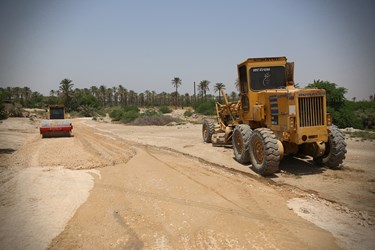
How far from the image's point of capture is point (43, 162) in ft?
30.4

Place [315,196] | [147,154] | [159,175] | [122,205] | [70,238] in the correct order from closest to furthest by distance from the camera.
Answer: [70,238]
[122,205]
[315,196]
[159,175]
[147,154]

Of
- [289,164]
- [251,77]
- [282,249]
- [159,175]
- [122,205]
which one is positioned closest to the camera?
[282,249]

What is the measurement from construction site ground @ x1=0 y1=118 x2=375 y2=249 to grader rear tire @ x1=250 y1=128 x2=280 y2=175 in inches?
Result: 12.2

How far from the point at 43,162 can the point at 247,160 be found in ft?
22.2

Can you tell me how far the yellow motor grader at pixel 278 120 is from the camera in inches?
296

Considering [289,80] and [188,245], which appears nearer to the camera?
[188,245]

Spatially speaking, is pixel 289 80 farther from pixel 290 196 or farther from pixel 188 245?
pixel 188 245

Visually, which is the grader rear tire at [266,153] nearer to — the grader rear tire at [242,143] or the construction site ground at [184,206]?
the construction site ground at [184,206]

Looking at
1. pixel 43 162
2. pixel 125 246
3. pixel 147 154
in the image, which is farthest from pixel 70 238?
pixel 147 154

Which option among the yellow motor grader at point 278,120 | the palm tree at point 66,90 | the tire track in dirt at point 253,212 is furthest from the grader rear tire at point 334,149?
the palm tree at point 66,90

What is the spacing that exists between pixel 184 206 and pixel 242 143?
4.43 meters

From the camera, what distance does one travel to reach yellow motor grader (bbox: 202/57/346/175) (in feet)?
24.7

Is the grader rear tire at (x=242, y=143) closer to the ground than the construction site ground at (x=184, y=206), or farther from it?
farther from it

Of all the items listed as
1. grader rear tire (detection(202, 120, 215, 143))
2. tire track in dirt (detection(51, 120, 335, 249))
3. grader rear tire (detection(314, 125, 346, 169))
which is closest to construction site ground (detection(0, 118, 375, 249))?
tire track in dirt (detection(51, 120, 335, 249))
